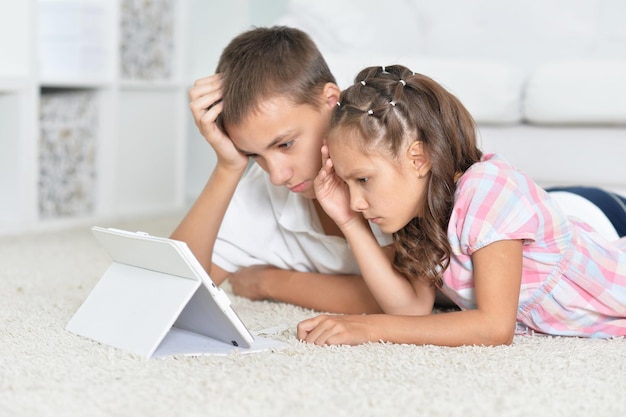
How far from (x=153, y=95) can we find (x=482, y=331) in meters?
1.89

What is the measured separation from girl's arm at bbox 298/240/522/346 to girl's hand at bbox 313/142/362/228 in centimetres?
18

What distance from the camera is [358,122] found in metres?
1.11

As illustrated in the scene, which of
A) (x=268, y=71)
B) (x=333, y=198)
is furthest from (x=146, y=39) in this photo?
(x=333, y=198)

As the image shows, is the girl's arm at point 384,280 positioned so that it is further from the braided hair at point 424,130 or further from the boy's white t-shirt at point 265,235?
the boy's white t-shirt at point 265,235

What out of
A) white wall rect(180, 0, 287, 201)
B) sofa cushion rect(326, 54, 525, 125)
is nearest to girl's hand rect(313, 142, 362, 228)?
sofa cushion rect(326, 54, 525, 125)

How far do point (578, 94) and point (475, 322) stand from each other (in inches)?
40.1

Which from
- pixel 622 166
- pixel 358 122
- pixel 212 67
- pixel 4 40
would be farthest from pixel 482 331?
pixel 212 67

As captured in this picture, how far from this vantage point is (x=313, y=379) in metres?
0.92

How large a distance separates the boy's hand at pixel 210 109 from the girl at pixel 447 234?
0.68 feet

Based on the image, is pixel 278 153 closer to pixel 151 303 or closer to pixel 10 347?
pixel 151 303

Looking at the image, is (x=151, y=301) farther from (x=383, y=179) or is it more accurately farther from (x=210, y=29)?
(x=210, y=29)

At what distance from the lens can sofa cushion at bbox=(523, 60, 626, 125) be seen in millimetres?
1884

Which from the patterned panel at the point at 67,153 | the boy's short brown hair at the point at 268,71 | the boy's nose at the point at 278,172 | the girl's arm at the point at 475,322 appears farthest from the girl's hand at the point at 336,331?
the patterned panel at the point at 67,153

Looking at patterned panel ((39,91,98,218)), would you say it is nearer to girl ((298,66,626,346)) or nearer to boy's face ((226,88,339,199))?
boy's face ((226,88,339,199))
